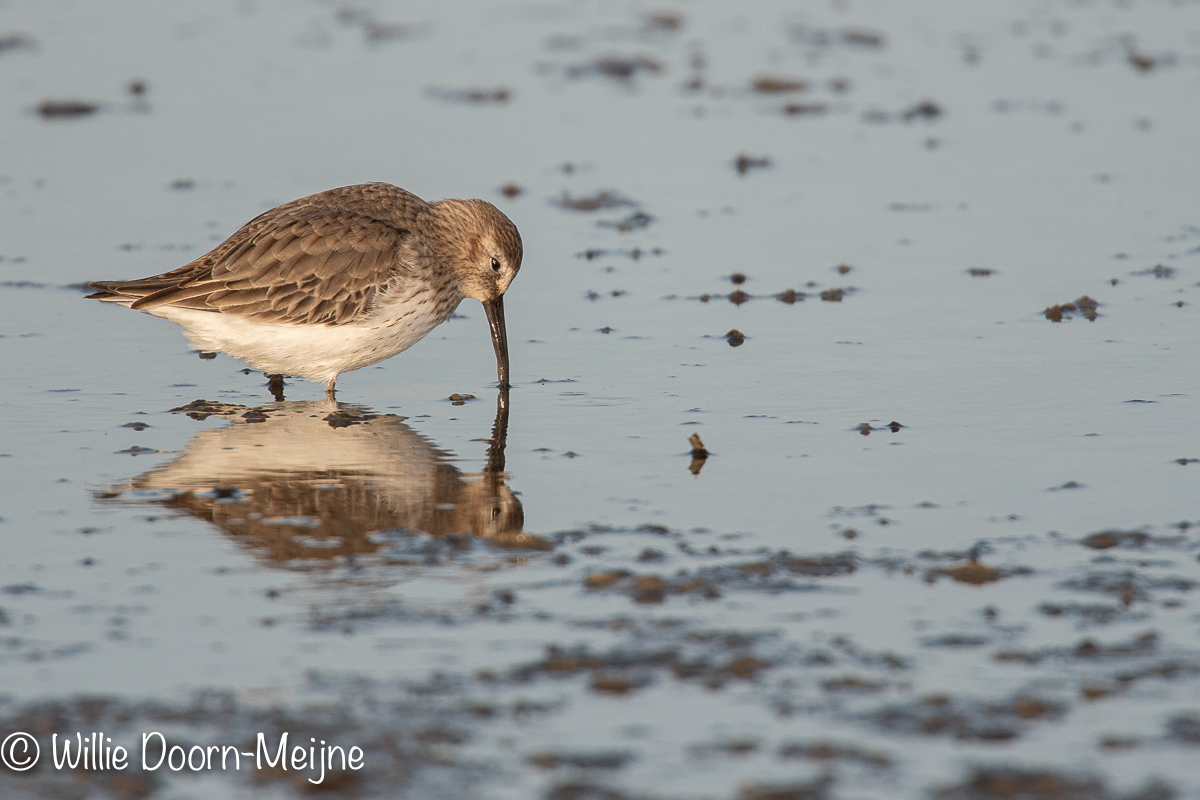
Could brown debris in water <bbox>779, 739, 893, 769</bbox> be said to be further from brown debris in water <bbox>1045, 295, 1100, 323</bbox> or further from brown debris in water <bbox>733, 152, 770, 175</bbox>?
brown debris in water <bbox>733, 152, 770, 175</bbox>

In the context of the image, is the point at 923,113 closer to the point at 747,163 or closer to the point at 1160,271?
the point at 747,163

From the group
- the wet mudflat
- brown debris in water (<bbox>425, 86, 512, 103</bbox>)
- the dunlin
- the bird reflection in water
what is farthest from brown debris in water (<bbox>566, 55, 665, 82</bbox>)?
the bird reflection in water

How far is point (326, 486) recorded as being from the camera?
7590mm

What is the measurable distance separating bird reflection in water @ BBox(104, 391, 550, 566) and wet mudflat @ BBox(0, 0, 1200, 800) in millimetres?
36

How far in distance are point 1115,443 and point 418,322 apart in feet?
13.7

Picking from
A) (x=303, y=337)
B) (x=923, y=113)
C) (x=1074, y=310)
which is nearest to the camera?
(x=303, y=337)

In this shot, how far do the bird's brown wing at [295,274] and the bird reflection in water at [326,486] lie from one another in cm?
65

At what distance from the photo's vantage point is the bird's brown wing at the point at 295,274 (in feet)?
29.8

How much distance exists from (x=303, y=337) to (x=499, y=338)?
1.28m

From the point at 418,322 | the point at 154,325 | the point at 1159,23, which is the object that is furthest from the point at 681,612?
the point at 1159,23

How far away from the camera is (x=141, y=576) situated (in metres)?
6.34

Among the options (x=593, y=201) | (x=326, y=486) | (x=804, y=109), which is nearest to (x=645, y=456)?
(x=326, y=486)

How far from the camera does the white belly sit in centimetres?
904

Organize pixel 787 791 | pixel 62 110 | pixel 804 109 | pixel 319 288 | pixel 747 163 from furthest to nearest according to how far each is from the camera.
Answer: pixel 804 109 < pixel 62 110 < pixel 747 163 < pixel 319 288 < pixel 787 791
